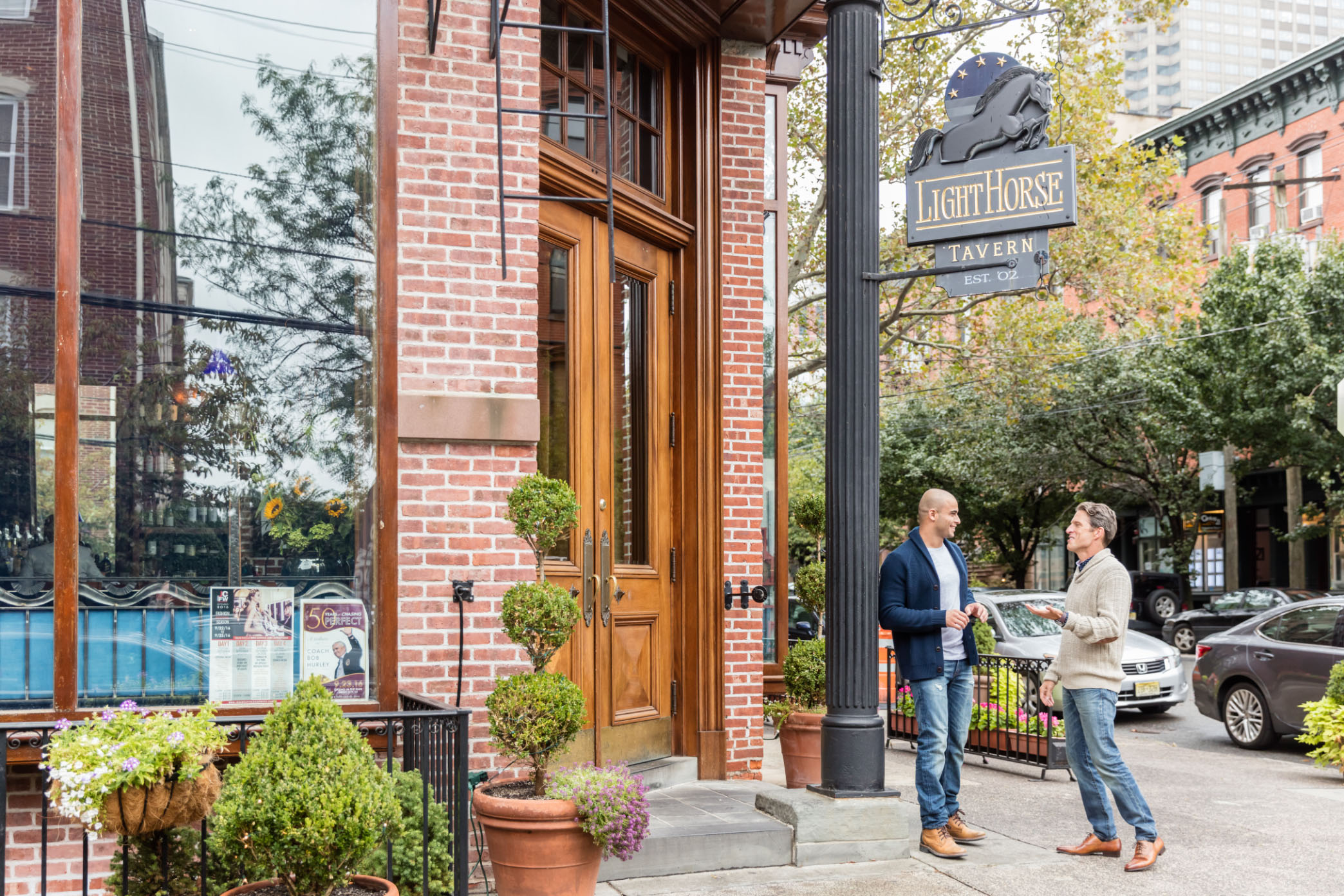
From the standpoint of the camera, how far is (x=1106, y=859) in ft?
21.1

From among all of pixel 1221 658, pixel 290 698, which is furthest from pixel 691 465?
pixel 1221 658

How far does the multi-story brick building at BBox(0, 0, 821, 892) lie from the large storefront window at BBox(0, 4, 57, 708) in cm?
1

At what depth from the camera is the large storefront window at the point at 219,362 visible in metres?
5.31

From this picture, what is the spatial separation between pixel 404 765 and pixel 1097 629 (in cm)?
343

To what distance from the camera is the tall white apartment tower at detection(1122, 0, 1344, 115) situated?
158 m

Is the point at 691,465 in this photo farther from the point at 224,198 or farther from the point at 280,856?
the point at 280,856

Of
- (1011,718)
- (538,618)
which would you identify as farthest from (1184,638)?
(538,618)

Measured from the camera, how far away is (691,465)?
313 inches

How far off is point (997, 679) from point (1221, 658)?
3.20 metres

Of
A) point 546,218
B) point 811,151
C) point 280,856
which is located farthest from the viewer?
Answer: point 811,151

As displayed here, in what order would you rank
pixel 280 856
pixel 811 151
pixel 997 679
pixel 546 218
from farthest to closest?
pixel 811 151 → pixel 997 679 → pixel 546 218 → pixel 280 856

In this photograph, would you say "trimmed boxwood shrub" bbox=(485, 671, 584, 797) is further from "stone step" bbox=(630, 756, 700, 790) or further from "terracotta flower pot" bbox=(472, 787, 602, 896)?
"stone step" bbox=(630, 756, 700, 790)

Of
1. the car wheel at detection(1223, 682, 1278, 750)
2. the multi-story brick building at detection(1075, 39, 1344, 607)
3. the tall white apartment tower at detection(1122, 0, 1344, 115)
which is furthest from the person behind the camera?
the tall white apartment tower at detection(1122, 0, 1344, 115)


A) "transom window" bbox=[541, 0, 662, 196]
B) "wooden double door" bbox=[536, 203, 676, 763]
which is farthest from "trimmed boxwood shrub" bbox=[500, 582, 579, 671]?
"transom window" bbox=[541, 0, 662, 196]
